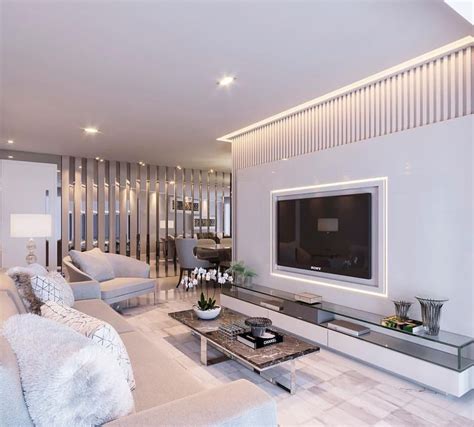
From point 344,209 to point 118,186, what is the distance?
19.8ft

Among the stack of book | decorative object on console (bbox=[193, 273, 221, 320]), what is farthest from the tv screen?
decorative object on console (bbox=[193, 273, 221, 320])

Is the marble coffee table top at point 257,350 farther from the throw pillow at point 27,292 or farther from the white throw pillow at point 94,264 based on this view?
the white throw pillow at point 94,264

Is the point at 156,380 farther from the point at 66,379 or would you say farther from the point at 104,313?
the point at 104,313

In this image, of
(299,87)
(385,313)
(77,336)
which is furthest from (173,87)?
(385,313)

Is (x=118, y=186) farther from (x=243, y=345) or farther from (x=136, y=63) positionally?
(x=243, y=345)

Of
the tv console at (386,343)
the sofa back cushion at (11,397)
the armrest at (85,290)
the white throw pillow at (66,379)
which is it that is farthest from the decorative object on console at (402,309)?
the armrest at (85,290)

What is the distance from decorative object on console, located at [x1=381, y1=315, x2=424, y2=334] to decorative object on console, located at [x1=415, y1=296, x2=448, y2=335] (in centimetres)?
7

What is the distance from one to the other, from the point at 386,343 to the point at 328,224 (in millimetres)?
1344

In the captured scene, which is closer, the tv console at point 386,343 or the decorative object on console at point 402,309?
the tv console at point 386,343

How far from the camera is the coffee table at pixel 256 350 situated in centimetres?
231

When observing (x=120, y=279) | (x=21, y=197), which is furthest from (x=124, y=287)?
(x=21, y=197)

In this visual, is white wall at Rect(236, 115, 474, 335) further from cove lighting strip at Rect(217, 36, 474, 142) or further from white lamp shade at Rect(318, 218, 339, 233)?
cove lighting strip at Rect(217, 36, 474, 142)

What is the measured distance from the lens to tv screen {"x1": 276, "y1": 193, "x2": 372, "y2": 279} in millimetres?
3342

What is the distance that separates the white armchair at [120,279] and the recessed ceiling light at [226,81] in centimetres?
256
